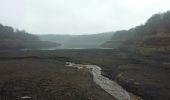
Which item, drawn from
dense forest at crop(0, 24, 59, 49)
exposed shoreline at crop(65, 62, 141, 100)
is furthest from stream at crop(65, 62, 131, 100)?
dense forest at crop(0, 24, 59, 49)

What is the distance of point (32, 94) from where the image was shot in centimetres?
2602

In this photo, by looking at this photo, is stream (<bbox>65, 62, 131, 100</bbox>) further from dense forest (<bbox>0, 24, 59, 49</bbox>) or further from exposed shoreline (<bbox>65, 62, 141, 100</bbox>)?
dense forest (<bbox>0, 24, 59, 49</bbox>)

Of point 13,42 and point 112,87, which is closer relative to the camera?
point 112,87

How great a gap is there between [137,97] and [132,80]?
699 cm

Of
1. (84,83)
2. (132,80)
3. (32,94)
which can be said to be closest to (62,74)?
(84,83)

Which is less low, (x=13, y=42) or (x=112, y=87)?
(x=13, y=42)

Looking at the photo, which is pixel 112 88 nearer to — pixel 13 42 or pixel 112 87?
pixel 112 87

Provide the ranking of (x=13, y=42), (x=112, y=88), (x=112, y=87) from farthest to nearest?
(x=13, y=42), (x=112, y=87), (x=112, y=88)

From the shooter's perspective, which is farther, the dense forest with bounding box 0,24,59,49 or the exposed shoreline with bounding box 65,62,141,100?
the dense forest with bounding box 0,24,59,49

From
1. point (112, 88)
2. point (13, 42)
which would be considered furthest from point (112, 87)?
point (13, 42)

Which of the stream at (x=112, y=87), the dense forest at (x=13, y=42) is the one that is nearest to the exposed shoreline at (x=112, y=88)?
the stream at (x=112, y=87)

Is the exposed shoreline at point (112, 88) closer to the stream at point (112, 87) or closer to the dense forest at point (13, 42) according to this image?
the stream at point (112, 87)

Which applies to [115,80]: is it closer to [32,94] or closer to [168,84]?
[168,84]

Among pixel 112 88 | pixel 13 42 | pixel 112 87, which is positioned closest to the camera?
pixel 112 88
